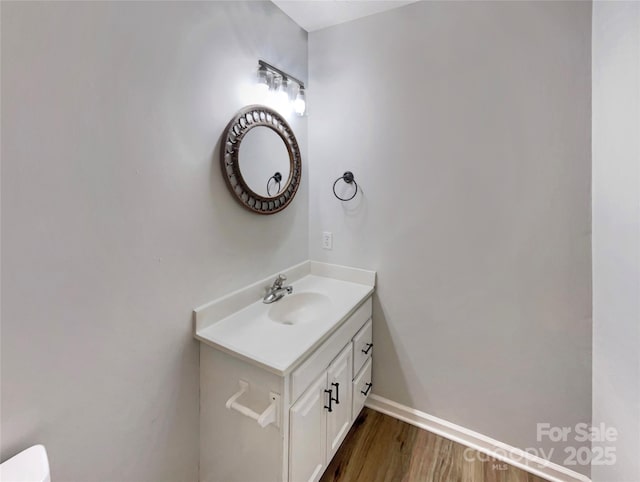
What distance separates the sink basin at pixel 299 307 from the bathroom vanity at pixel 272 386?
0.01 meters

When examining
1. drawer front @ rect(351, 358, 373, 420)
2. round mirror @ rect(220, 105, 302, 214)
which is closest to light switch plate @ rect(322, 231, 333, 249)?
round mirror @ rect(220, 105, 302, 214)

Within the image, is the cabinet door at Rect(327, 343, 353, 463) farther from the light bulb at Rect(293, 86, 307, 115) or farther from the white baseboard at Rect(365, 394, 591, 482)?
the light bulb at Rect(293, 86, 307, 115)

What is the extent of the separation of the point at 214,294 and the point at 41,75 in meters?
0.94

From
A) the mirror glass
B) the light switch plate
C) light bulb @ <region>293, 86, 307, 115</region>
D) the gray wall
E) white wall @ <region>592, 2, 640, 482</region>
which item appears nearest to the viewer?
white wall @ <region>592, 2, 640, 482</region>

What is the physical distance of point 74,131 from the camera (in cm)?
87

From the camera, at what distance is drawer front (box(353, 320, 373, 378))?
162cm

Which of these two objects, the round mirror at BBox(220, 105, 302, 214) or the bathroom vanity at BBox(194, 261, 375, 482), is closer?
the bathroom vanity at BBox(194, 261, 375, 482)

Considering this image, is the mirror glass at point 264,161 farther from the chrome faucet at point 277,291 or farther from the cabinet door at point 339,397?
the cabinet door at point 339,397

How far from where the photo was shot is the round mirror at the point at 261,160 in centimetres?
137

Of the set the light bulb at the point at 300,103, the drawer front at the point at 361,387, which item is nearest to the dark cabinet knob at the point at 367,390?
the drawer front at the point at 361,387

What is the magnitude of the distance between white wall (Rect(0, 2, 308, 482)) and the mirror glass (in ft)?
0.46

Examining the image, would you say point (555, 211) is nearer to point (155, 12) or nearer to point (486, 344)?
point (486, 344)

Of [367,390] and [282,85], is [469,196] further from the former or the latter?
[367,390]

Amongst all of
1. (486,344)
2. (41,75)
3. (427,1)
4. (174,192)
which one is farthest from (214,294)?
(427,1)
